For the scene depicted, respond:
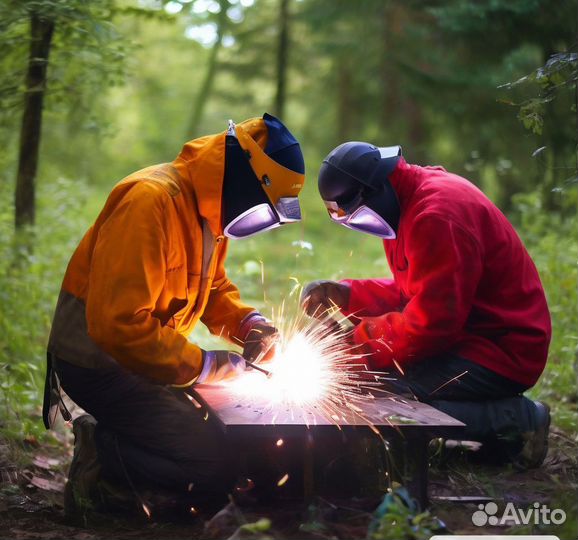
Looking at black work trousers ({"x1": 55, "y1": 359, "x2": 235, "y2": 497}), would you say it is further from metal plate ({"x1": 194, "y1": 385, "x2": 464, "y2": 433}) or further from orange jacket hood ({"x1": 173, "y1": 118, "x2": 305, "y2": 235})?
orange jacket hood ({"x1": 173, "y1": 118, "x2": 305, "y2": 235})

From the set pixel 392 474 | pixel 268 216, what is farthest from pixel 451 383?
pixel 268 216

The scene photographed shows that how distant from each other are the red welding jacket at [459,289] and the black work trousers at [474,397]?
0.23ft

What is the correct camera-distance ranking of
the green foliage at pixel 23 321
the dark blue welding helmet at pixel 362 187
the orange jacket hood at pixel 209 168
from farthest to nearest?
the green foliage at pixel 23 321 < the dark blue welding helmet at pixel 362 187 < the orange jacket hood at pixel 209 168

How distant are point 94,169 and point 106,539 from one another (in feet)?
49.5

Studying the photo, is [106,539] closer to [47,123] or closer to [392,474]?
[392,474]

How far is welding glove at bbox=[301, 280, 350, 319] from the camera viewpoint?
502 cm

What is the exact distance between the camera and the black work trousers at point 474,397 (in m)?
4.30

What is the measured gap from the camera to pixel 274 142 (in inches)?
153

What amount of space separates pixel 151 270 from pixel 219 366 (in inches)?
25.0

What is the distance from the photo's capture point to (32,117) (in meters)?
6.15

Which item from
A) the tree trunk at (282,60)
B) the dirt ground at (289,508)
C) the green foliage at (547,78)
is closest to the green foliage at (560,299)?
the dirt ground at (289,508)

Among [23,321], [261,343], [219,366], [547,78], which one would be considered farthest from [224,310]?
[23,321]

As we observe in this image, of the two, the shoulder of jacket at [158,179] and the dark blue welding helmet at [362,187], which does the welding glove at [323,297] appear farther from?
the shoulder of jacket at [158,179]

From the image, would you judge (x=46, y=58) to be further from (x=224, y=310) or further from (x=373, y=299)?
(x=373, y=299)
